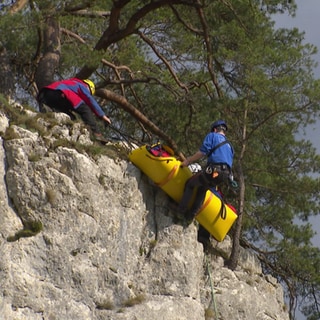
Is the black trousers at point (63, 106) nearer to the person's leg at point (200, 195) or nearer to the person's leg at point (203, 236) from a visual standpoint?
the person's leg at point (200, 195)

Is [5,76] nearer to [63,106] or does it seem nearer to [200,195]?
[63,106]

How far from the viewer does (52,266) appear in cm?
842

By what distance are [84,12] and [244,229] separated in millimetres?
4517

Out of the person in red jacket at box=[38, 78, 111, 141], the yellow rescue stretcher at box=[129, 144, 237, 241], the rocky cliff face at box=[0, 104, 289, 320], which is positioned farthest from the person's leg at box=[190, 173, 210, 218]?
the person in red jacket at box=[38, 78, 111, 141]

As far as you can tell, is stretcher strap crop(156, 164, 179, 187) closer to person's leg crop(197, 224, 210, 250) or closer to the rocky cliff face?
the rocky cliff face

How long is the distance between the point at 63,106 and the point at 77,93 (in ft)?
0.88

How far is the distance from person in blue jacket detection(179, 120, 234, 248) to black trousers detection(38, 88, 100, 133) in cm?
149

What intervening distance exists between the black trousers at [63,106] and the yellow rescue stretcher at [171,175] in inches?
30.4

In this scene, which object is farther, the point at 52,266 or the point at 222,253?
the point at 222,253

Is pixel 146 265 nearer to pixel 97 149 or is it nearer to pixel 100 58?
pixel 97 149

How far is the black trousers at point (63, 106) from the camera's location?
33.6 feet

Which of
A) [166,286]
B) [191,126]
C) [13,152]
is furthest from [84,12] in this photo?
[166,286]

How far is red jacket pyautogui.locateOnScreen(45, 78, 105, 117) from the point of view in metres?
10.2

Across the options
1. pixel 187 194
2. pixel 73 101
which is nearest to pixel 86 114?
pixel 73 101
